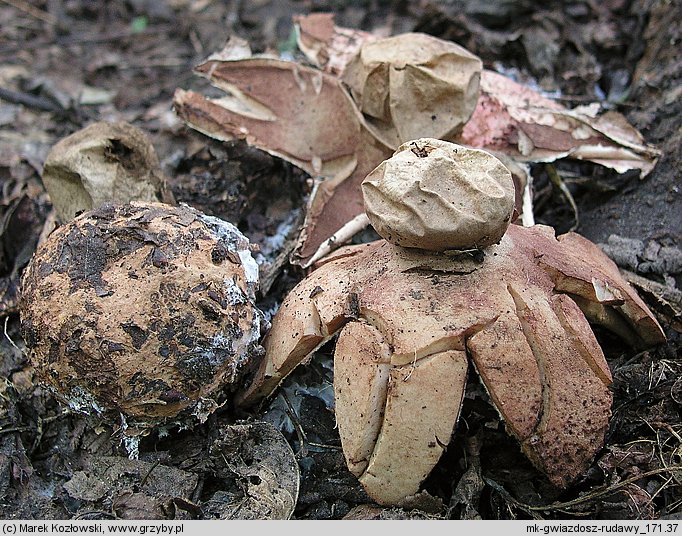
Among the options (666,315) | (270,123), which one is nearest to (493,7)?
(270,123)

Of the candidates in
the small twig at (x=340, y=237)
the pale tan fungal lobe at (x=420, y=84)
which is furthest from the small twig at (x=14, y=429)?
the pale tan fungal lobe at (x=420, y=84)

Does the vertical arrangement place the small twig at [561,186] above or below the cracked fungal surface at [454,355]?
below

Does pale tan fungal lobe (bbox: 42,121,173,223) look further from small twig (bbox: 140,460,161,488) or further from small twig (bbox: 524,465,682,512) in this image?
small twig (bbox: 524,465,682,512)

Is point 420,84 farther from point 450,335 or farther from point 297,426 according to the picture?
point 297,426

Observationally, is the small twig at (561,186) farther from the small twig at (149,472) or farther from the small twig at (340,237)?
the small twig at (149,472)

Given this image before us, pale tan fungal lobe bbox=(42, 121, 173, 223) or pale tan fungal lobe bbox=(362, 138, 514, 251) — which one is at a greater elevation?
pale tan fungal lobe bbox=(362, 138, 514, 251)

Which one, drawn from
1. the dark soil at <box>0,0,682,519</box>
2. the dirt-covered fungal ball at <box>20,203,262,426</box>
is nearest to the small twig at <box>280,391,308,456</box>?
the dark soil at <box>0,0,682,519</box>
